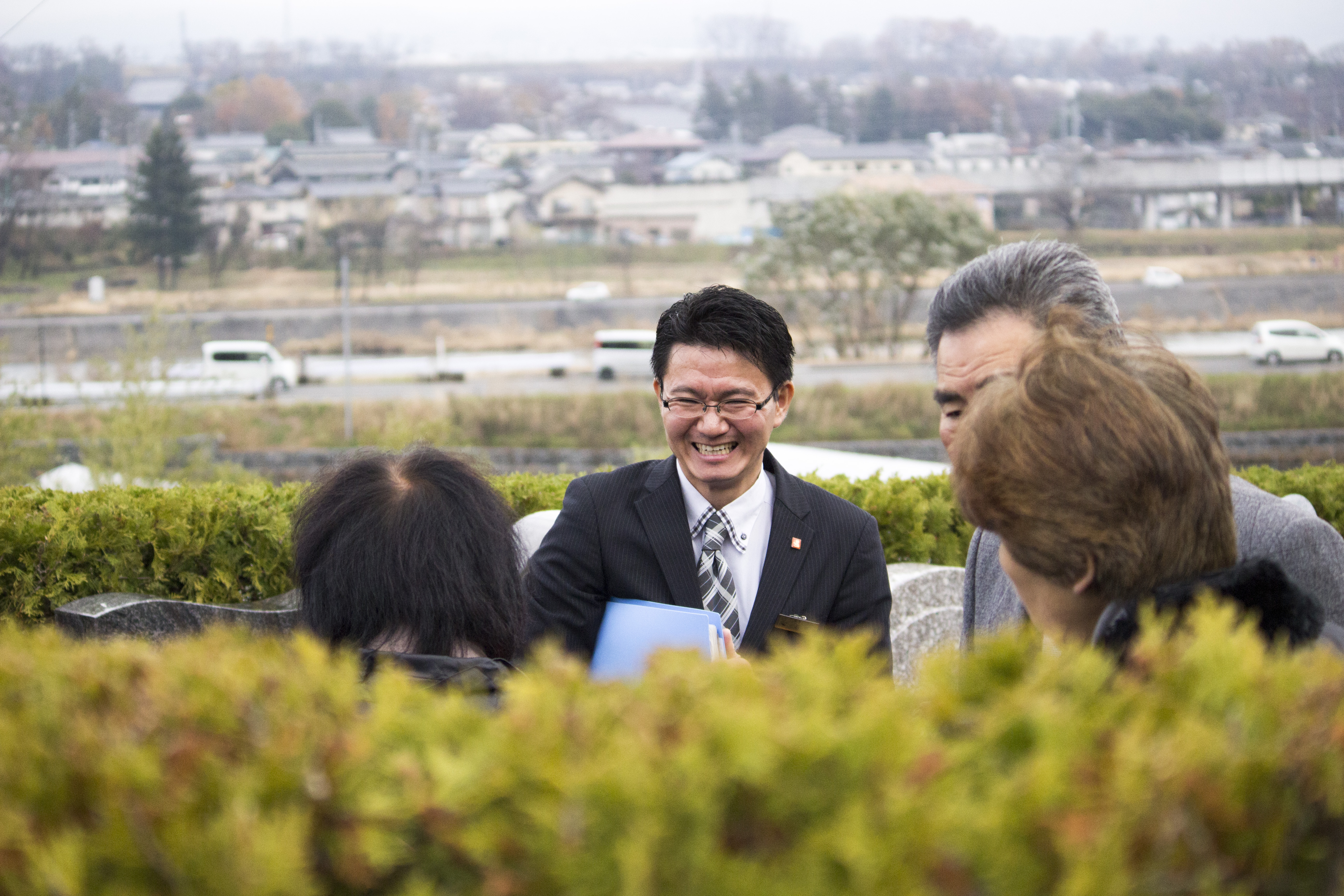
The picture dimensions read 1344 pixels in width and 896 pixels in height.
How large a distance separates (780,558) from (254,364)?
38.3 m

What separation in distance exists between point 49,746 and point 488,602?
1199 mm

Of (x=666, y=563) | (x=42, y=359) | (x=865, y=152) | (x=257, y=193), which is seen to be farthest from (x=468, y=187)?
(x=666, y=563)

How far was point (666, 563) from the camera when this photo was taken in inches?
124

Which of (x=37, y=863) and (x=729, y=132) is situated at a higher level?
(x=729, y=132)

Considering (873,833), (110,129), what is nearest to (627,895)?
(873,833)

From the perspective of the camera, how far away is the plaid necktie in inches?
125

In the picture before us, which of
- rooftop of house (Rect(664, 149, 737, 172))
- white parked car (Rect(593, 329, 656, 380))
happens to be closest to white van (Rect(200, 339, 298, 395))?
white parked car (Rect(593, 329, 656, 380))

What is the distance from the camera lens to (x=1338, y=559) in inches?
86.2

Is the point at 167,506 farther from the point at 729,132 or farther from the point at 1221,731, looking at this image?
the point at 729,132

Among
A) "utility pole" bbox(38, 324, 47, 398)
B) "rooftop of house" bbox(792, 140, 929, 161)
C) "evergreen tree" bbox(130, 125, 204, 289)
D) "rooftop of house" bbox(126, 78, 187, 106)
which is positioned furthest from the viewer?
"rooftop of house" bbox(126, 78, 187, 106)

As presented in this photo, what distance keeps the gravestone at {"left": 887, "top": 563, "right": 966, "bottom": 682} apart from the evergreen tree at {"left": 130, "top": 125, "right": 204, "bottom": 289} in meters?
59.6

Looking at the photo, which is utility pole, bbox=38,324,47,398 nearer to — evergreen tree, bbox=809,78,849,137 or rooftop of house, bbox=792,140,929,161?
rooftop of house, bbox=792,140,929,161

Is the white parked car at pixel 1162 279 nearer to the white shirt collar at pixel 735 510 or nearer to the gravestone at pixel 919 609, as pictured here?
the gravestone at pixel 919 609

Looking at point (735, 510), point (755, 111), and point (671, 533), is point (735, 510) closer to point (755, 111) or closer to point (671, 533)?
point (671, 533)
